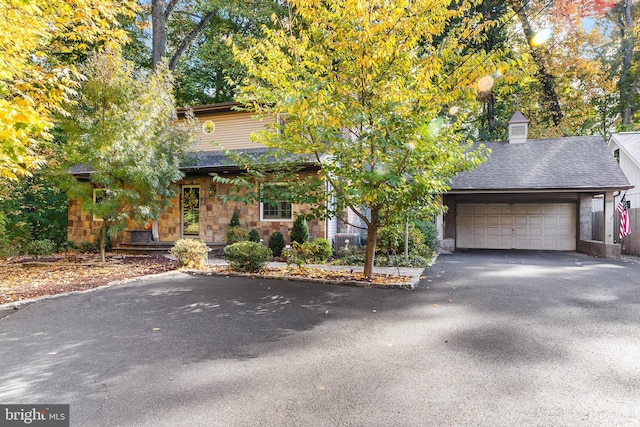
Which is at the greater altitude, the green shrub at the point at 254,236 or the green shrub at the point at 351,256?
the green shrub at the point at 254,236

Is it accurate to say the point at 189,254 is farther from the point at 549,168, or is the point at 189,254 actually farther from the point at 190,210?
the point at 549,168

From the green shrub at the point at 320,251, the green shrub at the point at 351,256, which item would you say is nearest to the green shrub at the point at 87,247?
the green shrub at the point at 320,251

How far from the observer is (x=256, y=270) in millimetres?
8625

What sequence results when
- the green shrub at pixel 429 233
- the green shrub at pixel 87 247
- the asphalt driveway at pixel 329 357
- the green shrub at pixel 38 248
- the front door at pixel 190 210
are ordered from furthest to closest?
the front door at pixel 190 210 < the green shrub at pixel 87 247 < the green shrub at pixel 429 233 < the green shrub at pixel 38 248 < the asphalt driveway at pixel 329 357

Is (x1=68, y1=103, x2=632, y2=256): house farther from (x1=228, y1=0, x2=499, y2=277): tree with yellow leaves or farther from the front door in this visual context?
(x1=228, y1=0, x2=499, y2=277): tree with yellow leaves

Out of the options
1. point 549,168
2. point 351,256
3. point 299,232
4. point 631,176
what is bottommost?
point 351,256

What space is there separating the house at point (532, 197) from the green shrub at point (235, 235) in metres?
7.48

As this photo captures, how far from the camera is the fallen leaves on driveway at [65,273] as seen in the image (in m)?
6.65

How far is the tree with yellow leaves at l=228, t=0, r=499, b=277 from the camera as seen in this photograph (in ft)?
20.0

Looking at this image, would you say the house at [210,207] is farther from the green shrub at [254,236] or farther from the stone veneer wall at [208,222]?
the green shrub at [254,236]

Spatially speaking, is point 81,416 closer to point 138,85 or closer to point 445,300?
point 445,300

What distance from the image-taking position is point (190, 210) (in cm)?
1378

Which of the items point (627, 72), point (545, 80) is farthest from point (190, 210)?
point (627, 72)

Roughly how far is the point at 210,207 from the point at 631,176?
57.7 ft
